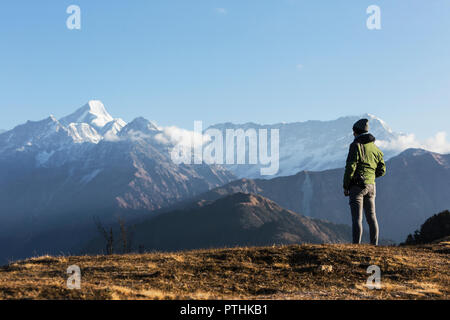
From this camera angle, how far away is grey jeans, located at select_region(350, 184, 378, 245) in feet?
45.7

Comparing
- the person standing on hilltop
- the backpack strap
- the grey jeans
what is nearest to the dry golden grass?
the grey jeans

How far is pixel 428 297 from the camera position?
27.6ft

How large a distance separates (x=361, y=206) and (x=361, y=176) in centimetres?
113

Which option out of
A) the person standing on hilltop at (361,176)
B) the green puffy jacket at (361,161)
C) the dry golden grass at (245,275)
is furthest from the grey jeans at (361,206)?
the dry golden grass at (245,275)

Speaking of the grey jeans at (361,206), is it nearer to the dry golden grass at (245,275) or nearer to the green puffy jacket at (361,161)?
the green puffy jacket at (361,161)

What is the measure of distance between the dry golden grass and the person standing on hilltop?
1.23 metres

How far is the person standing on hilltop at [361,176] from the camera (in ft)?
45.7

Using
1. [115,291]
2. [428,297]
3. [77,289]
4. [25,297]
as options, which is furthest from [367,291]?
[25,297]

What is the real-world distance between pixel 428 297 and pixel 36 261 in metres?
12.6

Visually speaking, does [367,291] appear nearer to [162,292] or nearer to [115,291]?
[162,292]

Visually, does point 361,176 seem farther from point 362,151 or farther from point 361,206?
point 361,206

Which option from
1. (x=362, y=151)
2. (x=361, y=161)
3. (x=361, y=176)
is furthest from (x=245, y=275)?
(x=362, y=151)

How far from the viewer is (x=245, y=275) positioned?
10539mm
